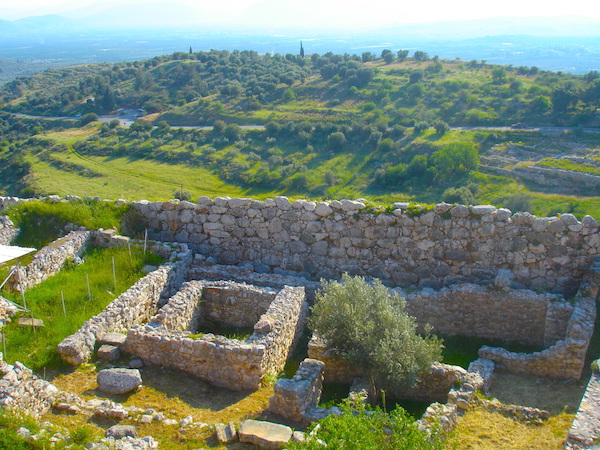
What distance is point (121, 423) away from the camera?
7.45m

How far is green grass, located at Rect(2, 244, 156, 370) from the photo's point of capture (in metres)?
9.21

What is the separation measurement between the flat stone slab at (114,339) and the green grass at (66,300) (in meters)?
0.56

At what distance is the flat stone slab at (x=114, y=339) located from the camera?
9523mm

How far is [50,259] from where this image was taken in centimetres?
1186

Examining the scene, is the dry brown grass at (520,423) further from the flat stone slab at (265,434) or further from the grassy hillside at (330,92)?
the grassy hillside at (330,92)

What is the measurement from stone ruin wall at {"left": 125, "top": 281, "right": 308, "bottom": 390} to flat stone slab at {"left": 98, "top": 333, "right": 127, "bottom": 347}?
0.14 metres

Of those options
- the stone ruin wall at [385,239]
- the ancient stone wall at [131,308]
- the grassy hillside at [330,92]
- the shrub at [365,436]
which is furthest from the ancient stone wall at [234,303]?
the grassy hillside at [330,92]

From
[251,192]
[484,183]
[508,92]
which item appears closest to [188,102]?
[251,192]

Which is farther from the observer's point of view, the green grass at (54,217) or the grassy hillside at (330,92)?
the grassy hillside at (330,92)

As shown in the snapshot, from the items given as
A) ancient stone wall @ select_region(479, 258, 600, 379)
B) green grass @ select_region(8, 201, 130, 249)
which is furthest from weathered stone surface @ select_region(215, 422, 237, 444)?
green grass @ select_region(8, 201, 130, 249)

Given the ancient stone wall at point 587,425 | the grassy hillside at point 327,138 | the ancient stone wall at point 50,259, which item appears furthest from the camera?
the grassy hillside at point 327,138

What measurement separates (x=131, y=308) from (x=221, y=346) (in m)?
2.63

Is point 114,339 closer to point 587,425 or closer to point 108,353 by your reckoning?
point 108,353

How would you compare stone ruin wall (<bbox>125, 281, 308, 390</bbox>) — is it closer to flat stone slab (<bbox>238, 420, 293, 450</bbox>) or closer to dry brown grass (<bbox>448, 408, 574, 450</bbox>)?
flat stone slab (<bbox>238, 420, 293, 450</bbox>)
